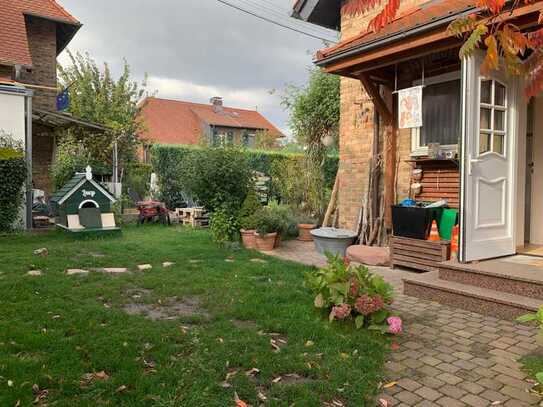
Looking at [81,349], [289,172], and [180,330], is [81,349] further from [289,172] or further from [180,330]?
[289,172]

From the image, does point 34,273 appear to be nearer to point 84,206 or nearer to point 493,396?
point 84,206

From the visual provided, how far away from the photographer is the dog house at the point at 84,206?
8.37 metres

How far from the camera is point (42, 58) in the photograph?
14125 millimetres

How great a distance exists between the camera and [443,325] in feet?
12.8

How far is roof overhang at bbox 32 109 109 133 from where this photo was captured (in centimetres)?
1100

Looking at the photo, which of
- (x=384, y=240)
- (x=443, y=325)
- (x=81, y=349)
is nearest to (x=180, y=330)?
(x=81, y=349)

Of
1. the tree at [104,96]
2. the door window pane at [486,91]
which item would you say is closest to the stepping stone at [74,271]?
the door window pane at [486,91]

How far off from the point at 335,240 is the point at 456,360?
4.21 m

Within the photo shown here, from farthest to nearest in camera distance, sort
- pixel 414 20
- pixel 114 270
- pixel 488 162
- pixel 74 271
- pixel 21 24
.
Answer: pixel 21 24
pixel 114 270
pixel 74 271
pixel 414 20
pixel 488 162

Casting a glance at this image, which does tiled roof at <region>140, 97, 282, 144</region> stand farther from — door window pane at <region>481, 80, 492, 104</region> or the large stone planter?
door window pane at <region>481, 80, 492, 104</region>

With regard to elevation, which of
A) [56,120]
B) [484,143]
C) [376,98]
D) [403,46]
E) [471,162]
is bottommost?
[471,162]

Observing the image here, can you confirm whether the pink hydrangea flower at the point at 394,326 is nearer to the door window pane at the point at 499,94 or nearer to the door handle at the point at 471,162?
the door handle at the point at 471,162

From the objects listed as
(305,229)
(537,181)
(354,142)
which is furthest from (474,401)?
(305,229)

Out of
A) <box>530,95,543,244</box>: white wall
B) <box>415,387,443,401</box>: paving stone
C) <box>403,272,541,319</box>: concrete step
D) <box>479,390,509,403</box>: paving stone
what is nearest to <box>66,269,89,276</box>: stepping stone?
<box>403,272,541,319</box>: concrete step
